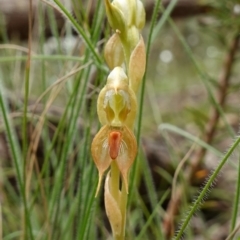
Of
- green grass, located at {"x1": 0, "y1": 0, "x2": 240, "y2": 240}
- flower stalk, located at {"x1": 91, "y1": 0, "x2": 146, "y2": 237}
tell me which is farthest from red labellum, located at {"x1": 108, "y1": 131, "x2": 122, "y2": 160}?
green grass, located at {"x1": 0, "y1": 0, "x2": 240, "y2": 240}

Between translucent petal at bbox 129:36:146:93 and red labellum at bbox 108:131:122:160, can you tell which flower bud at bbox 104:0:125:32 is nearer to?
translucent petal at bbox 129:36:146:93

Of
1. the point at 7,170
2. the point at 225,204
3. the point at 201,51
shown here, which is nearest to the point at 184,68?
the point at 201,51

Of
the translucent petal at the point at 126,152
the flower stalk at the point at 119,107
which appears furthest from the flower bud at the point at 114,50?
the translucent petal at the point at 126,152

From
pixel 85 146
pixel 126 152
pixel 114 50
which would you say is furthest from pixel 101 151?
pixel 85 146

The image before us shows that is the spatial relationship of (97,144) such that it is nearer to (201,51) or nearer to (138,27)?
(138,27)

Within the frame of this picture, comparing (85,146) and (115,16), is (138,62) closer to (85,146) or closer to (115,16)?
(115,16)

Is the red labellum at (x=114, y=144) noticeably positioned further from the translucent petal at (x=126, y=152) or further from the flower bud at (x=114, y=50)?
the flower bud at (x=114, y=50)
